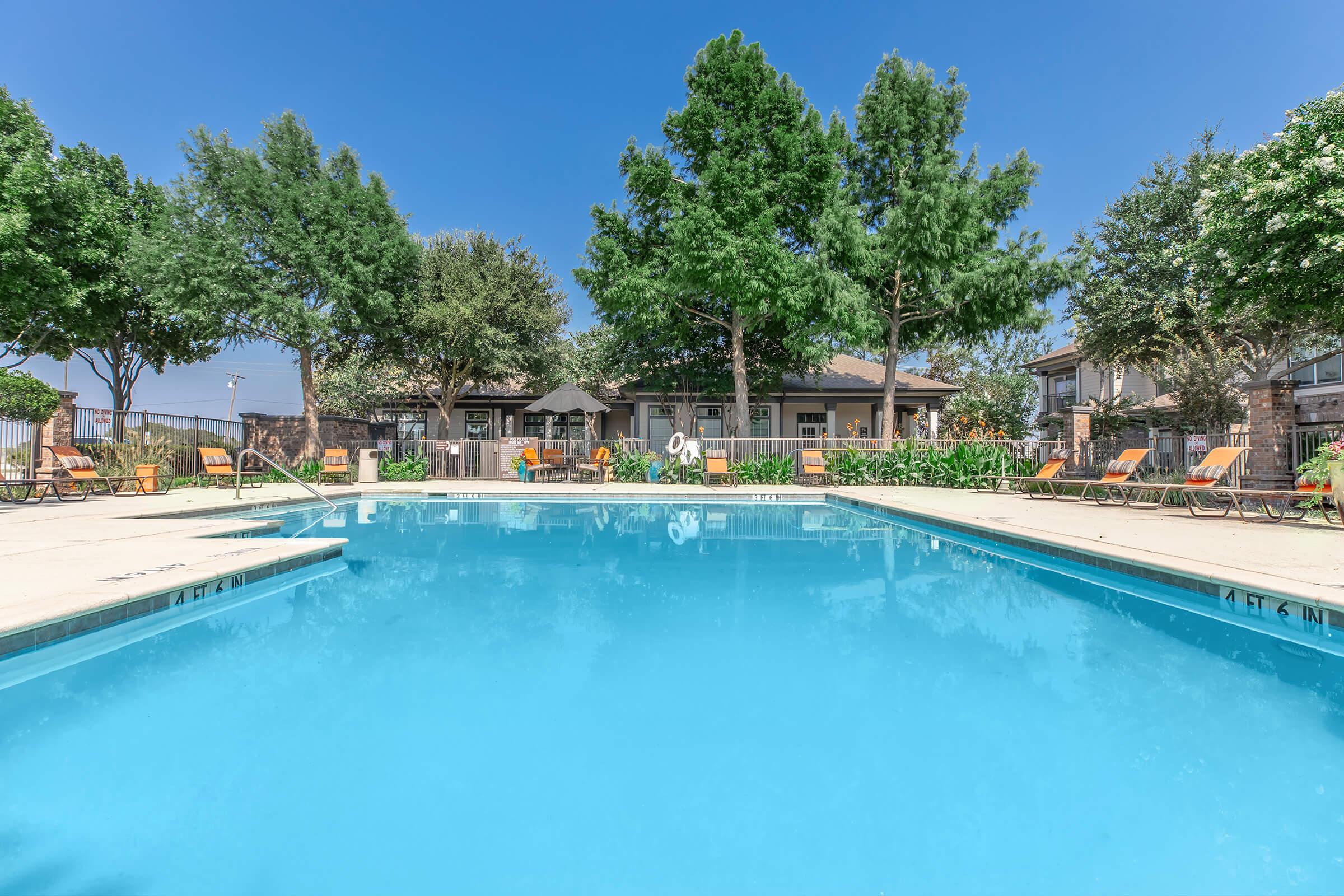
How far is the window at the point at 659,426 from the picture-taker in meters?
25.5

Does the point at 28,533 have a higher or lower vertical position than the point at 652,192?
lower

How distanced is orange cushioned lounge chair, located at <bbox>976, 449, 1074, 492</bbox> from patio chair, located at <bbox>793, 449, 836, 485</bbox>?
3.74 meters

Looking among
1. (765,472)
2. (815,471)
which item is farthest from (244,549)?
(815,471)

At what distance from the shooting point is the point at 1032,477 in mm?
12891

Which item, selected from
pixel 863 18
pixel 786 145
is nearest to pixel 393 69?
pixel 786 145

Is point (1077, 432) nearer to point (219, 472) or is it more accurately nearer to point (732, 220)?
point (732, 220)

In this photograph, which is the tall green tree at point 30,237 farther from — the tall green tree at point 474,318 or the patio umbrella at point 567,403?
the patio umbrella at point 567,403

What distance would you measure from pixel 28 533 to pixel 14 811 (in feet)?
21.5

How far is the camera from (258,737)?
270 centimetres

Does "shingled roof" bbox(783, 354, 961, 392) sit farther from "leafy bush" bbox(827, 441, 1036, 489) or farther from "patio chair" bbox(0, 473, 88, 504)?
"patio chair" bbox(0, 473, 88, 504)

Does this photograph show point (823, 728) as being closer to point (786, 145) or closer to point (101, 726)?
point (101, 726)

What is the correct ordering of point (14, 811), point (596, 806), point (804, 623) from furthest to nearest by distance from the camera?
1. point (804, 623)
2. point (596, 806)
3. point (14, 811)

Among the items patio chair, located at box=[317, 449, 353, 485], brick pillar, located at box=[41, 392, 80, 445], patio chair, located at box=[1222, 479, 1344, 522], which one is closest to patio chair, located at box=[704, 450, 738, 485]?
patio chair, located at box=[317, 449, 353, 485]

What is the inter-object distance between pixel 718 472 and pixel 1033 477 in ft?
24.1
